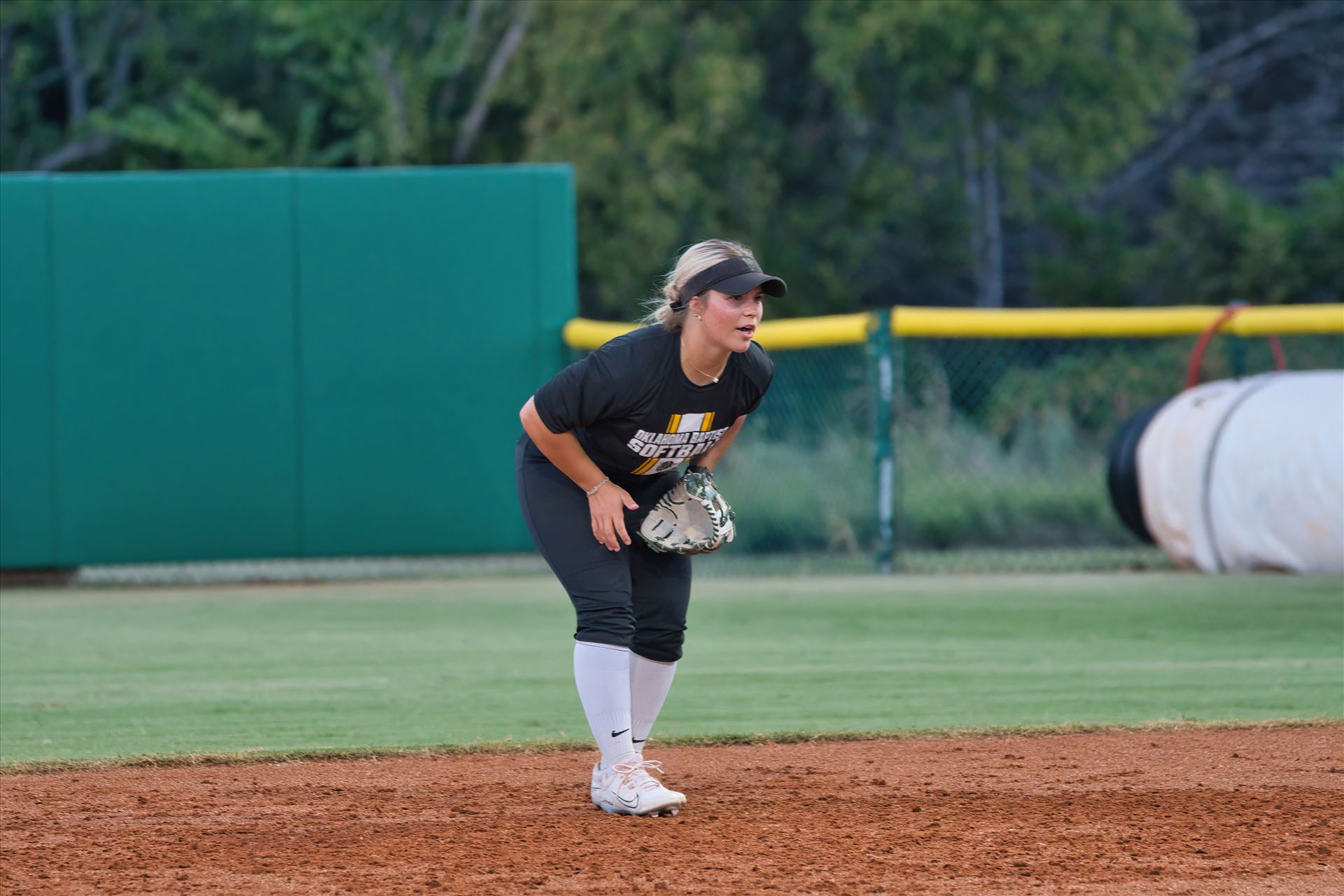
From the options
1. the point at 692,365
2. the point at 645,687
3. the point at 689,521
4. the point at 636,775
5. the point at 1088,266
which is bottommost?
the point at 636,775

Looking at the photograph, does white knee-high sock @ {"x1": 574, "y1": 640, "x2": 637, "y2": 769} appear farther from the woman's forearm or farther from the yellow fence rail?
the yellow fence rail

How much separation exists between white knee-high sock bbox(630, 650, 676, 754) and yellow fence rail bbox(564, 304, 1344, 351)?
606 centimetres

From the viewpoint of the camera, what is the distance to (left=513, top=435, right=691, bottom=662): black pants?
466 centimetres

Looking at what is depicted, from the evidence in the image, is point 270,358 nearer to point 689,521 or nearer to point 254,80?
point 689,521

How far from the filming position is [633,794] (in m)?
4.61

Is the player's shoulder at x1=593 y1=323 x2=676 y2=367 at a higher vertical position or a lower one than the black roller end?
higher

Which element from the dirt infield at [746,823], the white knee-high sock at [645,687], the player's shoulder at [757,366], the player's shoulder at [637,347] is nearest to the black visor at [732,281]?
the player's shoulder at [637,347]

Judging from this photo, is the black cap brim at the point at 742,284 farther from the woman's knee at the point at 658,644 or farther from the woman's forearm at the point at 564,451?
the woman's knee at the point at 658,644

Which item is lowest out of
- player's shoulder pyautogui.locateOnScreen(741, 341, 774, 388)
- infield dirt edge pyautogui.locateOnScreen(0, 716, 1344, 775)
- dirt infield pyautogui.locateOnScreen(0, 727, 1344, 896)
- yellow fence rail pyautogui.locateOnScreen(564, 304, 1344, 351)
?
infield dirt edge pyautogui.locateOnScreen(0, 716, 1344, 775)

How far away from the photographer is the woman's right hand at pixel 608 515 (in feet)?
15.2

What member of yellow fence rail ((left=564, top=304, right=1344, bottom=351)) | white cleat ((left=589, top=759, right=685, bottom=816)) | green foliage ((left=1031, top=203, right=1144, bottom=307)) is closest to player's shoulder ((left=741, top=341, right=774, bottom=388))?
white cleat ((left=589, top=759, right=685, bottom=816))

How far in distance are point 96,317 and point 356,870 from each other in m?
8.52

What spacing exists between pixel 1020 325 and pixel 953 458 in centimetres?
320

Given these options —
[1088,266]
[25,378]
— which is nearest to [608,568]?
[25,378]
